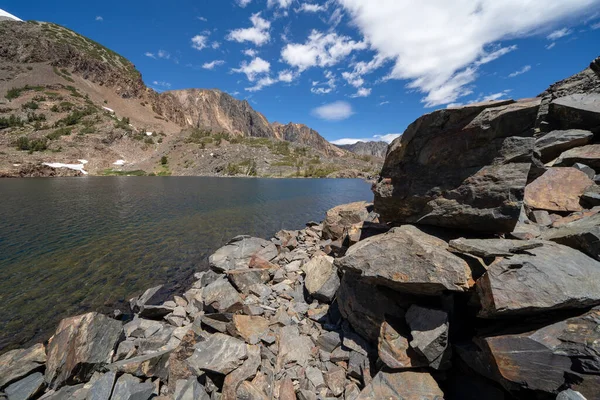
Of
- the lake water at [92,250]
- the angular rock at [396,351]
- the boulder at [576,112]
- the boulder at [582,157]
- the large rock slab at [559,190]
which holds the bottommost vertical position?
the lake water at [92,250]

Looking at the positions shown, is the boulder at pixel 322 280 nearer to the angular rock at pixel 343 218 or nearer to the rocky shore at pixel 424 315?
the rocky shore at pixel 424 315

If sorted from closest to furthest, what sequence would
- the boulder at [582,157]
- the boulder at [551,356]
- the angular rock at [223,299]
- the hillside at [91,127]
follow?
the boulder at [551,356] → the angular rock at [223,299] → the boulder at [582,157] → the hillside at [91,127]

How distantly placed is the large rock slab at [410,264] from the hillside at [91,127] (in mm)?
102994

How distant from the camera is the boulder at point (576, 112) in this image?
10383mm

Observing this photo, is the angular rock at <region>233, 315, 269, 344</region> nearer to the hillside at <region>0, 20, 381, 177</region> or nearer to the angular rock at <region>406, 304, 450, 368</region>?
the angular rock at <region>406, 304, 450, 368</region>

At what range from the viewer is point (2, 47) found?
12619 centimetres

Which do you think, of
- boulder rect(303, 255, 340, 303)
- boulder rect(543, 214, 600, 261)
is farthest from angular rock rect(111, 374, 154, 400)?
boulder rect(543, 214, 600, 261)

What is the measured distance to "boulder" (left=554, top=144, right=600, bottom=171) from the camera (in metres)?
9.35

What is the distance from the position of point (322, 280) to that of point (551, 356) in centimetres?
633

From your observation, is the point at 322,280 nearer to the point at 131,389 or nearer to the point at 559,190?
the point at 131,389

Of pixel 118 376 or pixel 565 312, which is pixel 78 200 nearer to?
pixel 118 376

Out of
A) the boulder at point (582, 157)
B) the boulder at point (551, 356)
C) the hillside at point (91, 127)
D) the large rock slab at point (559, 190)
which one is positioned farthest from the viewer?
the hillside at point (91, 127)

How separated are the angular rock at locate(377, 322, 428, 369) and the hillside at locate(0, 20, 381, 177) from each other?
104m

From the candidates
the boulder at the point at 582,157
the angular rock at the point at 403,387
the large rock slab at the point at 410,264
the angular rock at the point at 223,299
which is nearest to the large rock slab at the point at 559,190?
the boulder at the point at 582,157
